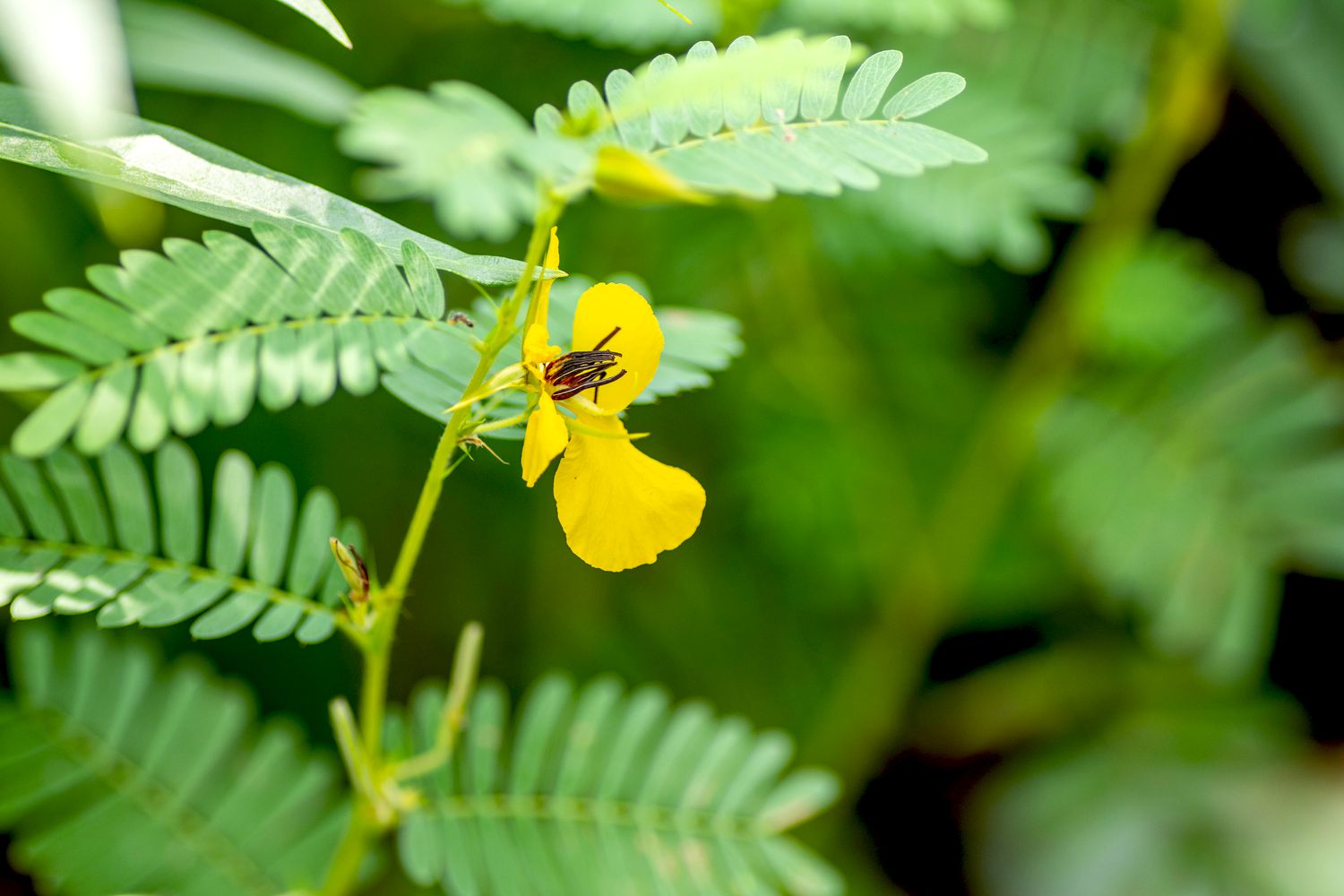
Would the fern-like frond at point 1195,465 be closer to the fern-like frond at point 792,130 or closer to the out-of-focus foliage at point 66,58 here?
the fern-like frond at point 792,130

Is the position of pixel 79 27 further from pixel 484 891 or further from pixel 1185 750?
pixel 1185 750

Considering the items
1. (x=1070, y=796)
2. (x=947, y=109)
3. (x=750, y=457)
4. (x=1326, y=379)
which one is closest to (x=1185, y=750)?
(x=1070, y=796)

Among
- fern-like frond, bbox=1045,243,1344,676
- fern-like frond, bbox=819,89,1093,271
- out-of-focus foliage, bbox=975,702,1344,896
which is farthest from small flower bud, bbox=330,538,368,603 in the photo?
out-of-focus foliage, bbox=975,702,1344,896

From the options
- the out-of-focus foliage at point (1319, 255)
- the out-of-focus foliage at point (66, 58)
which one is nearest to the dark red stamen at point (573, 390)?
the out-of-focus foliage at point (66, 58)

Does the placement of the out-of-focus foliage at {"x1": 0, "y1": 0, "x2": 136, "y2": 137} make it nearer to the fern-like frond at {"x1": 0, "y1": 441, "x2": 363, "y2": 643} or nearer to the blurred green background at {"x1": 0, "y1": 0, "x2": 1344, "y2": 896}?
the fern-like frond at {"x1": 0, "y1": 441, "x2": 363, "y2": 643}

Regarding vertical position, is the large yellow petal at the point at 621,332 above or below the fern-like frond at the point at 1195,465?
below

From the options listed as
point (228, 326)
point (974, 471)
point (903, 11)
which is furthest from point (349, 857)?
point (974, 471)

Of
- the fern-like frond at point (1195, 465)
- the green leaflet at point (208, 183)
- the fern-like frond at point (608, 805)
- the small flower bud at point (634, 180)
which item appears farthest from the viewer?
the fern-like frond at point (1195, 465)
